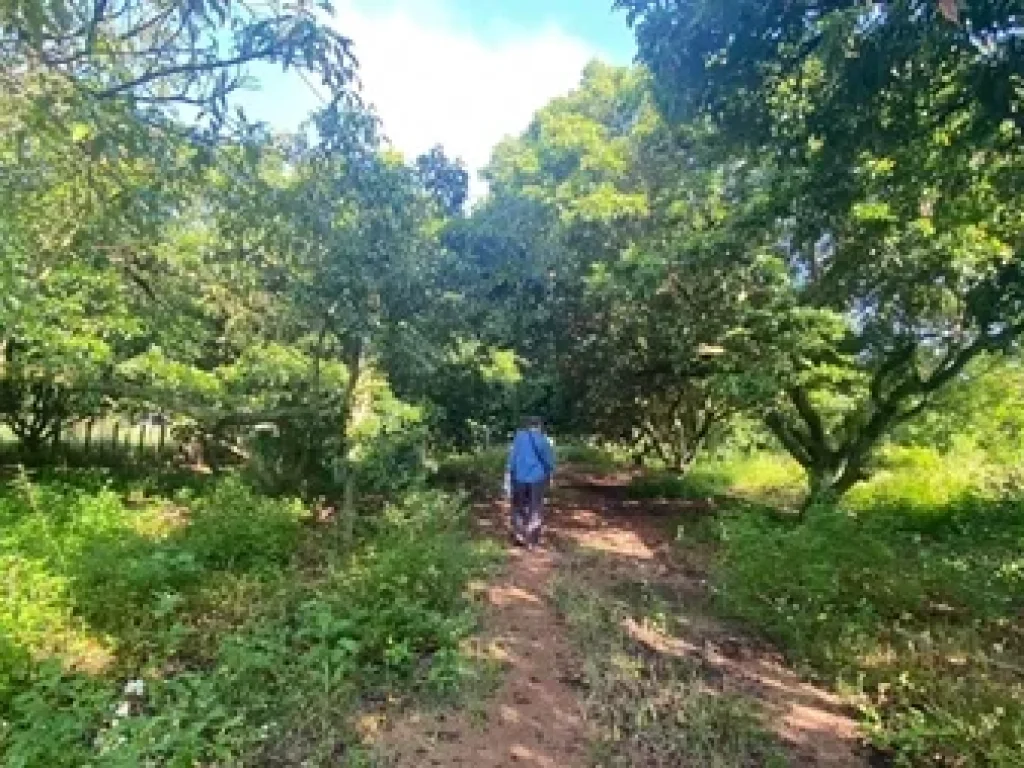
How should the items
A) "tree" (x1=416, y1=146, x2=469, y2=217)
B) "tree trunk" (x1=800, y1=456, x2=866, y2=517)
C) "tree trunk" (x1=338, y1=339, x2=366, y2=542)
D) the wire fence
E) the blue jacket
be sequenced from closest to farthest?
"tree trunk" (x1=338, y1=339, x2=366, y2=542), the blue jacket, "tree" (x1=416, y1=146, x2=469, y2=217), "tree trunk" (x1=800, y1=456, x2=866, y2=517), the wire fence

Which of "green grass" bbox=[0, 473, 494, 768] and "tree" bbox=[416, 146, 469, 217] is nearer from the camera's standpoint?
"green grass" bbox=[0, 473, 494, 768]

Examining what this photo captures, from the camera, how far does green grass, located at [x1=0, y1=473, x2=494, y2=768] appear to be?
4.55 metres

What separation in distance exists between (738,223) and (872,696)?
15.1 ft

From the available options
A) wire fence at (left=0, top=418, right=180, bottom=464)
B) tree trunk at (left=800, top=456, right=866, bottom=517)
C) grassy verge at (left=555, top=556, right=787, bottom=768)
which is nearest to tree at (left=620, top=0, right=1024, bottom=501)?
tree trunk at (left=800, top=456, right=866, bottom=517)

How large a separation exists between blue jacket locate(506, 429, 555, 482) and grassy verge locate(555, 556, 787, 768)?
2414mm

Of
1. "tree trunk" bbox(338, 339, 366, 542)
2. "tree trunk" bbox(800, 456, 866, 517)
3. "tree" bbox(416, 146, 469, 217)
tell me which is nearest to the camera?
"tree trunk" bbox(338, 339, 366, 542)

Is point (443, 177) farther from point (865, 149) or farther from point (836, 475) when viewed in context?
point (836, 475)

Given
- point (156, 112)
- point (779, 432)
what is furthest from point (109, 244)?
point (779, 432)

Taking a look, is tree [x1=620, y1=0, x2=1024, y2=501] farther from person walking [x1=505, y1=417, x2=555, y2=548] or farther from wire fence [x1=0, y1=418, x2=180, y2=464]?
wire fence [x1=0, y1=418, x2=180, y2=464]

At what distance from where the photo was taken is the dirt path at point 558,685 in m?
4.70

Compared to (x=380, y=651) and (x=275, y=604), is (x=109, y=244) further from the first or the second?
(x=380, y=651)

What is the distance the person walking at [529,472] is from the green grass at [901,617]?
201 cm

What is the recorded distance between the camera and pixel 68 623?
6.15 meters

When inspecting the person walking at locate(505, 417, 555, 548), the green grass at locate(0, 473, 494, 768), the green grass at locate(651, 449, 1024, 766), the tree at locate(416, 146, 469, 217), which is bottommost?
the green grass at locate(0, 473, 494, 768)
